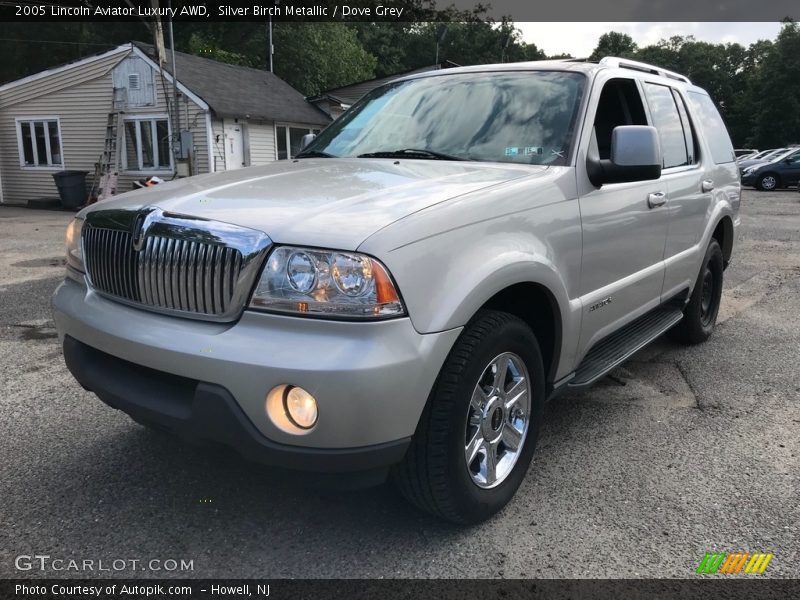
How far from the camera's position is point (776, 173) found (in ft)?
83.3

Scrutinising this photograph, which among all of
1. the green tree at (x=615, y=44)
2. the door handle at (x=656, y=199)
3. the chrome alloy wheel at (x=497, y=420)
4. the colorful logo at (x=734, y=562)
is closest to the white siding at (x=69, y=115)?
the door handle at (x=656, y=199)

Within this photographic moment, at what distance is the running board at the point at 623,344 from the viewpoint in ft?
10.7

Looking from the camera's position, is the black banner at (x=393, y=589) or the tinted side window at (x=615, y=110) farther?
→ the tinted side window at (x=615, y=110)

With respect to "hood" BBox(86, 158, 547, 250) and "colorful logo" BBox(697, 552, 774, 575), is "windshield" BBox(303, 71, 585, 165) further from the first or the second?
"colorful logo" BBox(697, 552, 774, 575)

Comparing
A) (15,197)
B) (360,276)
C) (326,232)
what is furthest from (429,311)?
(15,197)

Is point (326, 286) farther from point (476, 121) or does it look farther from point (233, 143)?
point (233, 143)

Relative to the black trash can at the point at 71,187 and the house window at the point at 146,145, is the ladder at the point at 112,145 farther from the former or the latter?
the black trash can at the point at 71,187

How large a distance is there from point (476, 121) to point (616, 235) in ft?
3.05

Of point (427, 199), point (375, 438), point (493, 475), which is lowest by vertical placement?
point (493, 475)

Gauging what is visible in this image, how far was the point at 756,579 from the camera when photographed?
7.72 ft

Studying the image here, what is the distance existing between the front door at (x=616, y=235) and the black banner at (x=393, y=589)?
46.1 inches

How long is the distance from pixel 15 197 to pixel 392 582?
2311cm

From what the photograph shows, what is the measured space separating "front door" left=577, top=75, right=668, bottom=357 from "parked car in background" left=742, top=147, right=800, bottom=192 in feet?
83.3

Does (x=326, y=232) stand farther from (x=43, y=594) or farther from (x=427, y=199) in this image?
(x=43, y=594)
